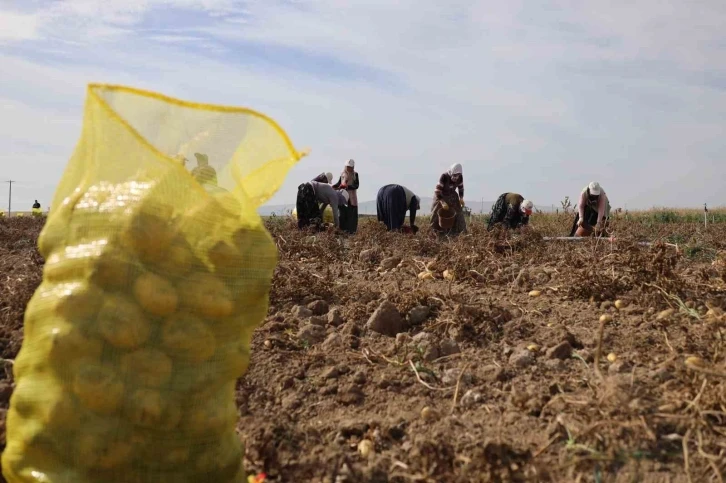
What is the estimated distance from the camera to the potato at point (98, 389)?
1.83m

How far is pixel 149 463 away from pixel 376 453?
29.9 inches

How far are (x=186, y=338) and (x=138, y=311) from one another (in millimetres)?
142

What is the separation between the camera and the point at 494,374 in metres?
2.95

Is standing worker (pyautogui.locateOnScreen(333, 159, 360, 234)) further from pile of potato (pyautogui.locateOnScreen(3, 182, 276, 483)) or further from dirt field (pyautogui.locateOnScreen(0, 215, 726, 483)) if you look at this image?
pile of potato (pyautogui.locateOnScreen(3, 182, 276, 483))

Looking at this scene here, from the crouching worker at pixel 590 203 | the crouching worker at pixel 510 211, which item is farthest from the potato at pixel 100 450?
the crouching worker at pixel 510 211

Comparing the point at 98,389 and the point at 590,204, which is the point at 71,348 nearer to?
the point at 98,389

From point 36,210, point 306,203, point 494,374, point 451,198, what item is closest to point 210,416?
point 494,374

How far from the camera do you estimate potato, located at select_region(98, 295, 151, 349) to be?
1.85 meters

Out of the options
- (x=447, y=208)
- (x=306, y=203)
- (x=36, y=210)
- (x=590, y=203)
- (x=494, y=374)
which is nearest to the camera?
(x=494, y=374)

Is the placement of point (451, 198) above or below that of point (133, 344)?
above

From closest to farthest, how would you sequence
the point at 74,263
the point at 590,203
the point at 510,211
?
the point at 74,263
the point at 590,203
the point at 510,211

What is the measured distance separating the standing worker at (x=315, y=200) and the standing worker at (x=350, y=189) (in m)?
0.32

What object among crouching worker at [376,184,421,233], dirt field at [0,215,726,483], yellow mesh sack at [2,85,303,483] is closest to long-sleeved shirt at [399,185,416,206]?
crouching worker at [376,184,421,233]

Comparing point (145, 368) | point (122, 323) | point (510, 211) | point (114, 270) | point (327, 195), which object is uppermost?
point (327, 195)
